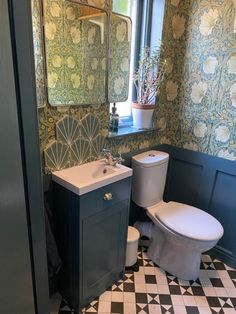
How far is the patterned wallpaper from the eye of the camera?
1.67 m

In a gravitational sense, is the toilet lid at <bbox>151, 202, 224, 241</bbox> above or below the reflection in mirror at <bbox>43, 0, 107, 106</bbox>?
below

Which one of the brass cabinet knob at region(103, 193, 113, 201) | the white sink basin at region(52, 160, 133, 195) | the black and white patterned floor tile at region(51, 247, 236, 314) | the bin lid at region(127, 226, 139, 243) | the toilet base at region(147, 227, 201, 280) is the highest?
the white sink basin at region(52, 160, 133, 195)

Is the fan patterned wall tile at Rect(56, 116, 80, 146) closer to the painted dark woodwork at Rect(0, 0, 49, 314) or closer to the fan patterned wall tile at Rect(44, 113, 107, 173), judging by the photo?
the fan patterned wall tile at Rect(44, 113, 107, 173)

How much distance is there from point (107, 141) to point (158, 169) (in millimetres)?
438

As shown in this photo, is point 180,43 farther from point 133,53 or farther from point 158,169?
point 158,169

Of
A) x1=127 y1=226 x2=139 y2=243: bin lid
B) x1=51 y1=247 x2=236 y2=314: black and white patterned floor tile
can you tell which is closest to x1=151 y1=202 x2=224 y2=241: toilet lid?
x1=127 y1=226 x2=139 y2=243: bin lid

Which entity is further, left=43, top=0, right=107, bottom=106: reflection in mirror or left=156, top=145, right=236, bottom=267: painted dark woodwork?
left=156, top=145, right=236, bottom=267: painted dark woodwork

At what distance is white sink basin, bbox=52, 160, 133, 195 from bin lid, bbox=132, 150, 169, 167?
0.26 meters

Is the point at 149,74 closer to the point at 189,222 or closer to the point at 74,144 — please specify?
the point at 74,144

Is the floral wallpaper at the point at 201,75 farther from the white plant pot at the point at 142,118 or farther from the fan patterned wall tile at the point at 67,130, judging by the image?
the fan patterned wall tile at the point at 67,130

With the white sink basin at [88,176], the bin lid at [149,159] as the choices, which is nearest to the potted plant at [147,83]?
the bin lid at [149,159]

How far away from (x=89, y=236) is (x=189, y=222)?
28.5 inches

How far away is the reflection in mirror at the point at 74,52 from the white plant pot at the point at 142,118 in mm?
371

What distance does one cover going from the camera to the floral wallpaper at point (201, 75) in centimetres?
169
